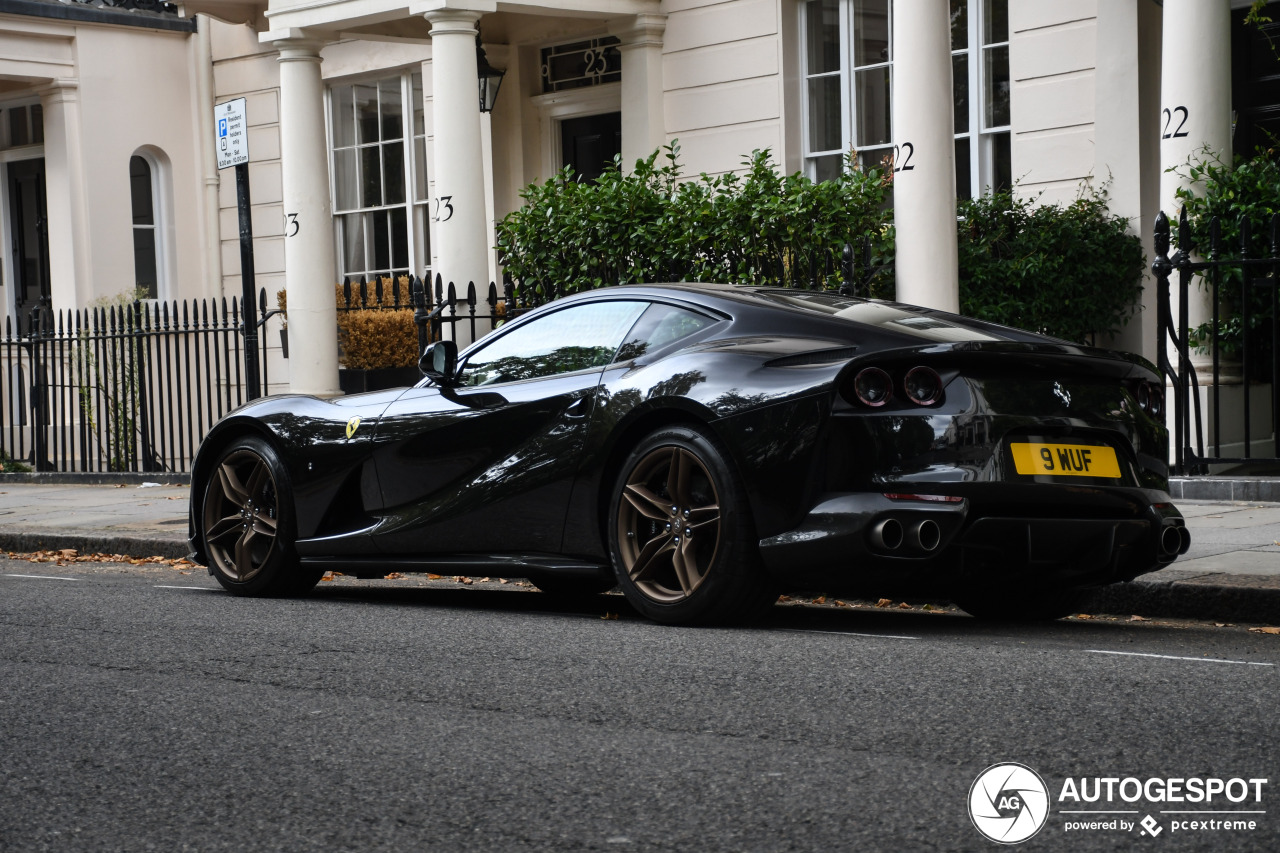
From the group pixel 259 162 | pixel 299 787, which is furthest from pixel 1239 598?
pixel 259 162

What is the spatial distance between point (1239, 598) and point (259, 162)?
51.5 ft

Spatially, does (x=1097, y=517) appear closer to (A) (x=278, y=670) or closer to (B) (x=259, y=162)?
(A) (x=278, y=670)

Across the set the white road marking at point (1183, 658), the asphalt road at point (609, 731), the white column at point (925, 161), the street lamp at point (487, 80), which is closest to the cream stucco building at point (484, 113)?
the white column at point (925, 161)

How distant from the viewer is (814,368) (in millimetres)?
5656

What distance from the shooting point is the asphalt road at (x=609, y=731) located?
11.2 ft

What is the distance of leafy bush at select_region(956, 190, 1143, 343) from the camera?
1220 centimetres

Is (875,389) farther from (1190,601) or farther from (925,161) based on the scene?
(925,161)

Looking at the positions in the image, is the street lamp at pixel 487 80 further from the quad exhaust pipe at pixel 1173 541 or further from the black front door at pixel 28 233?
the quad exhaust pipe at pixel 1173 541

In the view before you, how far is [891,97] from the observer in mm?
14203

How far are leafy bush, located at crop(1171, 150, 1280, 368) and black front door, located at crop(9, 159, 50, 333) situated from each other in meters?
14.9

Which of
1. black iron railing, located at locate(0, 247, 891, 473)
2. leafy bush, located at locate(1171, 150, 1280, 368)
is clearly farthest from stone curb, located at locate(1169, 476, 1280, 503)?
black iron railing, located at locate(0, 247, 891, 473)

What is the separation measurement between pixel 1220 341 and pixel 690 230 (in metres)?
3.85

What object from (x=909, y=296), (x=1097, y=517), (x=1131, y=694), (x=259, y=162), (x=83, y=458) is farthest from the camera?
(x=259, y=162)

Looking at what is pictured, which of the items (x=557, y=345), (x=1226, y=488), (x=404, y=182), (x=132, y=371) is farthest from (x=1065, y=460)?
(x=404, y=182)
